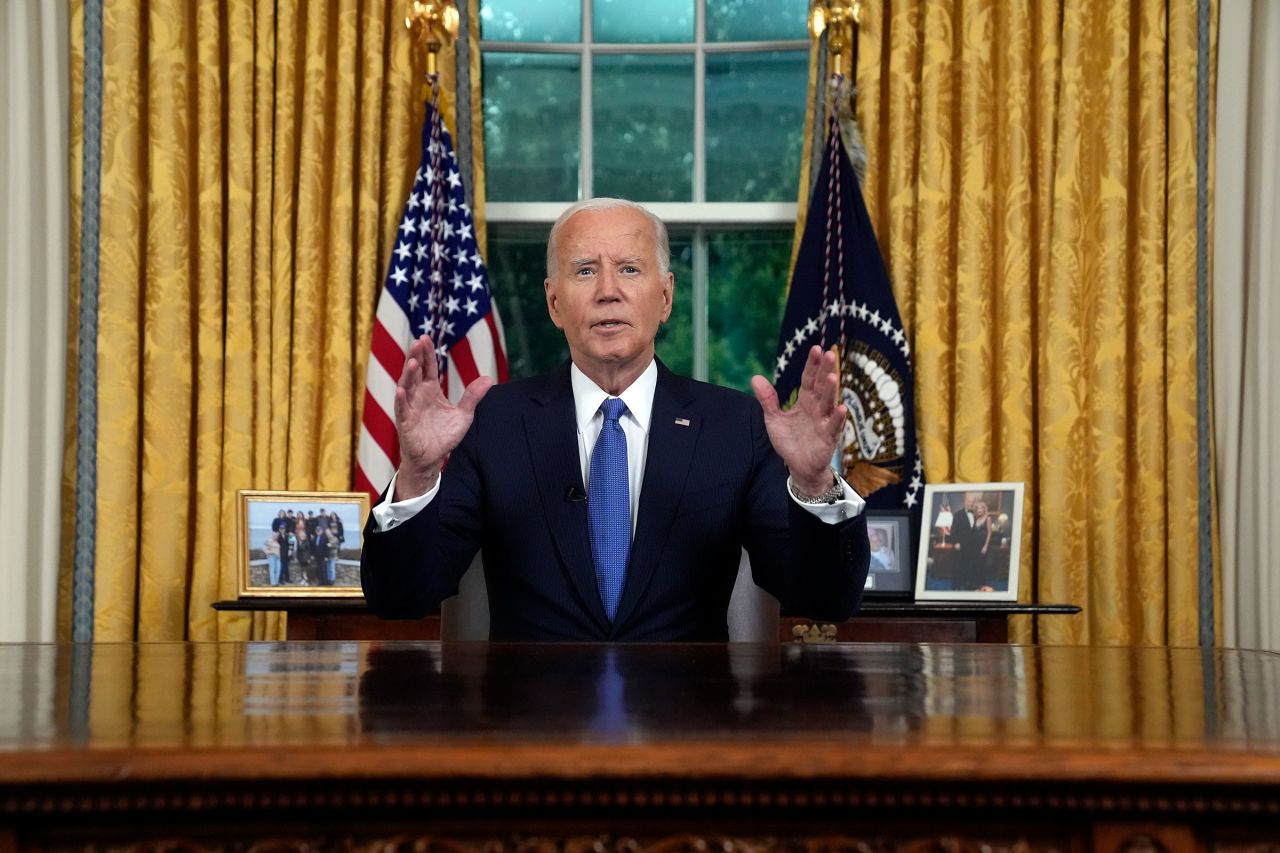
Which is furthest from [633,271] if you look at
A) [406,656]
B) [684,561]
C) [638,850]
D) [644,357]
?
[638,850]

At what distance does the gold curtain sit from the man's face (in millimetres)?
1881

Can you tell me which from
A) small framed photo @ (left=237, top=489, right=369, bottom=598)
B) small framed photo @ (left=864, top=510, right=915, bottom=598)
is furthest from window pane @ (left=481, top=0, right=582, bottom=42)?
small framed photo @ (left=864, top=510, right=915, bottom=598)

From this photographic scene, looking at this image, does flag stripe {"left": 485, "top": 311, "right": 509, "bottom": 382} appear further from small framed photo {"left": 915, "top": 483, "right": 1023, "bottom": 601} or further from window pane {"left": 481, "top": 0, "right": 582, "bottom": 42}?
small framed photo {"left": 915, "top": 483, "right": 1023, "bottom": 601}

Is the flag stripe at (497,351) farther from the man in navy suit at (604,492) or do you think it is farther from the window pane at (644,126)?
the man in navy suit at (604,492)

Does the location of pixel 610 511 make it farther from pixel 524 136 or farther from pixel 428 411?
pixel 524 136

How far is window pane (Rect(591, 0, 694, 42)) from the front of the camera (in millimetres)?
4961

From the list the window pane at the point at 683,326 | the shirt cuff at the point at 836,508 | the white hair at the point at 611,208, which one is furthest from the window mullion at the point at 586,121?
the shirt cuff at the point at 836,508

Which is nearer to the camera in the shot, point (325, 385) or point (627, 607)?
point (627, 607)

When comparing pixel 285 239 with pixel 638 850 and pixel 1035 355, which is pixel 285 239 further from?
pixel 638 850

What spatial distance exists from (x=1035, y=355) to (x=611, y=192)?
1527 millimetres

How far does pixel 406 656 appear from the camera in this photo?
1.85 meters

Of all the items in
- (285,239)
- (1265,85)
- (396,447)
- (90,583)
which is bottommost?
(90,583)

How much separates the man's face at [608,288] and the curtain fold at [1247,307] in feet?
7.55

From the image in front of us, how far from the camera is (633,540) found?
2.46 m
